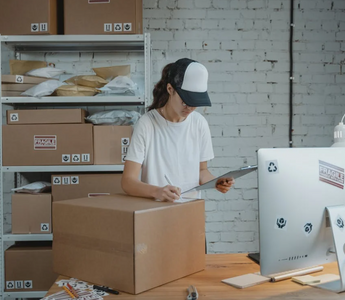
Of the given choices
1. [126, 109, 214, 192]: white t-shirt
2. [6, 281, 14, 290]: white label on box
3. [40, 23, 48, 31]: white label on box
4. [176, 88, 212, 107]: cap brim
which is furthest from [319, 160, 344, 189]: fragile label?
[6, 281, 14, 290]: white label on box

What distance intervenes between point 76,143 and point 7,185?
0.72 m

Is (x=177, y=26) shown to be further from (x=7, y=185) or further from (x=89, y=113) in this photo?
(x=7, y=185)

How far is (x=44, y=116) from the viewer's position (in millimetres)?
2496

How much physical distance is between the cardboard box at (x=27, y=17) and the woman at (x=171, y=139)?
1.04m

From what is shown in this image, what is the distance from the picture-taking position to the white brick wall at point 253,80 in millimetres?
2910

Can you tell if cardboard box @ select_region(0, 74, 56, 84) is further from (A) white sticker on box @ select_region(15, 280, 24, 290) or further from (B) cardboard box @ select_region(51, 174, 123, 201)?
(A) white sticker on box @ select_region(15, 280, 24, 290)

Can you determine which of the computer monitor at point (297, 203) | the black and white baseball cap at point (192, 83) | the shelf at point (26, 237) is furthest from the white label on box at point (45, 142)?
the computer monitor at point (297, 203)

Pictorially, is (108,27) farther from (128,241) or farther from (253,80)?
(128,241)

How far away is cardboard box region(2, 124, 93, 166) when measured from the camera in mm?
2490

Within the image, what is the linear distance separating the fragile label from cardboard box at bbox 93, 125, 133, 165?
1.49 metres

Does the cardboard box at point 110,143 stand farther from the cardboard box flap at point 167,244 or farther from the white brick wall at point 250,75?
the cardboard box flap at point 167,244

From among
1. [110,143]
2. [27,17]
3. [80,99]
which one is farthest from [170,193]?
[27,17]

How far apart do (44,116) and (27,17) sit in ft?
1.98

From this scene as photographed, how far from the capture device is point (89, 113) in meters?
2.81
